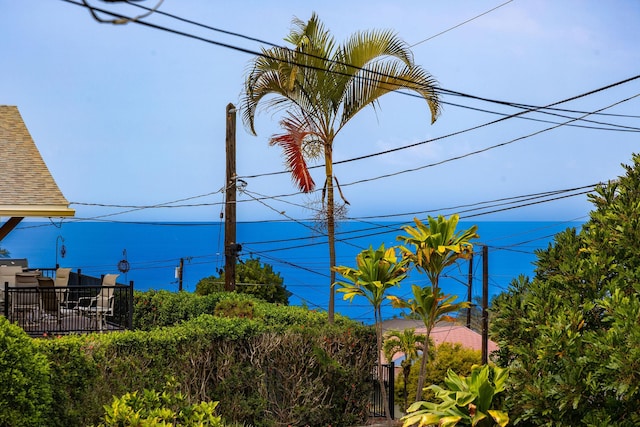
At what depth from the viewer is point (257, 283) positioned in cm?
2114

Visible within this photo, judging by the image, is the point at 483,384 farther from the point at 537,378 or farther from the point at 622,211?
the point at 622,211

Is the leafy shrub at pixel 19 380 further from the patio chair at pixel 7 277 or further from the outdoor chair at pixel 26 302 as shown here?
the patio chair at pixel 7 277

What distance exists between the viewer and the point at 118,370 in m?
11.4

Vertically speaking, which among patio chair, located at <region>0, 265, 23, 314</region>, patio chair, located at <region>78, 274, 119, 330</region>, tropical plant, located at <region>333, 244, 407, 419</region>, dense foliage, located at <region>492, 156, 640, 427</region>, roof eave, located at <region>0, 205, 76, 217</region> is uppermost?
roof eave, located at <region>0, 205, 76, 217</region>

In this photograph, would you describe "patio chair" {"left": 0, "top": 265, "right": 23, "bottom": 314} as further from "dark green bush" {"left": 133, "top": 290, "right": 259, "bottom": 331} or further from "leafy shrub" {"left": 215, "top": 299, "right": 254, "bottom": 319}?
"leafy shrub" {"left": 215, "top": 299, "right": 254, "bottom": 319}

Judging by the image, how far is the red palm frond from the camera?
16.9 metres

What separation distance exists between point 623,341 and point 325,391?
883 centimetres

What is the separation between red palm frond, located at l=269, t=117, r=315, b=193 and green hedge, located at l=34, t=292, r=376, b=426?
3.16 metres

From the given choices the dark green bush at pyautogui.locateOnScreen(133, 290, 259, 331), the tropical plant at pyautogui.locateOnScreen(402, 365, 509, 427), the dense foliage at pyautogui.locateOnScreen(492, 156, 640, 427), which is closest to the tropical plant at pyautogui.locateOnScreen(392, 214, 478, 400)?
the dark green bush at pyautogui.locateOnScreen(133, 290, 259, 331)

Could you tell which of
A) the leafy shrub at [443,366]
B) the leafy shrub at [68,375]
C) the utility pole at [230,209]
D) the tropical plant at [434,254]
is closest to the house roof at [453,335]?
the leafy shrub at [443,366]

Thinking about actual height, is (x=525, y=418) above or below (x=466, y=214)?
below

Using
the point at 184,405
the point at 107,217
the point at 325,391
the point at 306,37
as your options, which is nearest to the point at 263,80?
the point at 306,37

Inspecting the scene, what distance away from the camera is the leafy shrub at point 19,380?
30.2ft

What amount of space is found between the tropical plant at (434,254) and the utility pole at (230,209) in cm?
679
